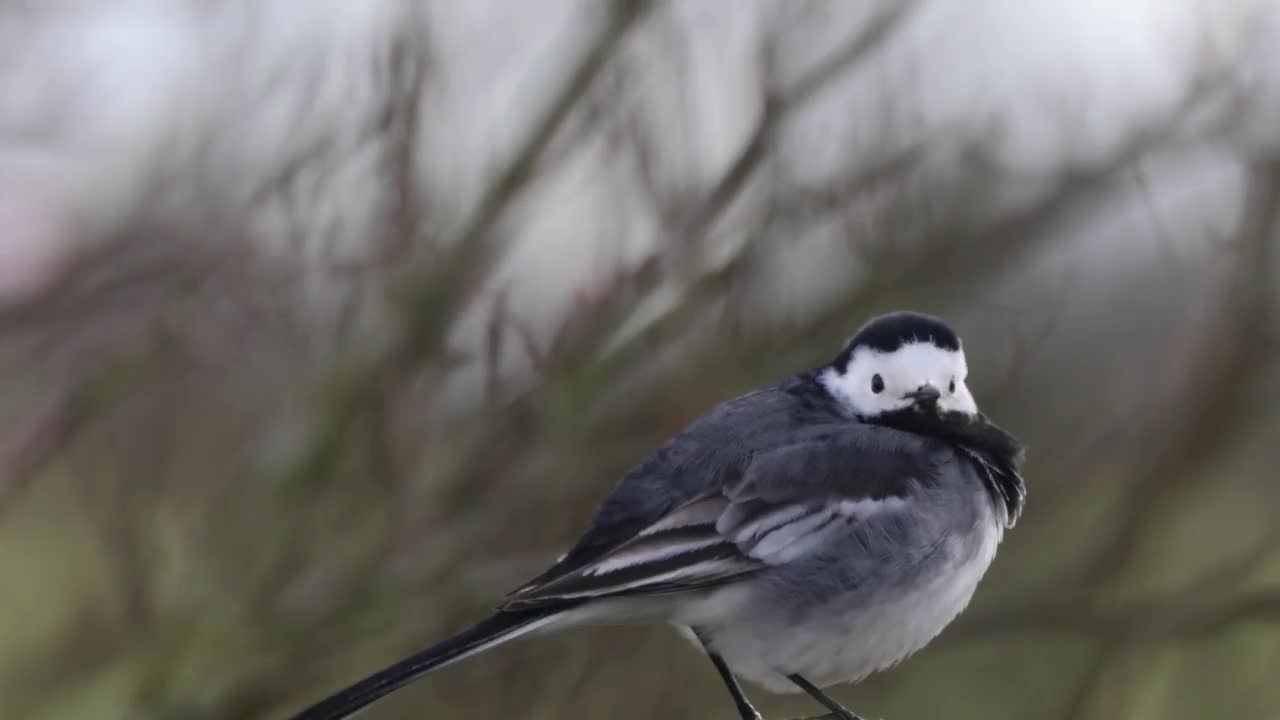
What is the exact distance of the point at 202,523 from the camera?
13.2 feet

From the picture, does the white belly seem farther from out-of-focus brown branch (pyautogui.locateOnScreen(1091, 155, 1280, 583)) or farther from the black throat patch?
out-of-focus brown branch (pyautogui.locateOnScreen(1091, 155, 1280, 583))

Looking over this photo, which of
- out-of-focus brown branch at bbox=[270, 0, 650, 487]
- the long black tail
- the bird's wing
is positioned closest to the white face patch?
the bird's wing

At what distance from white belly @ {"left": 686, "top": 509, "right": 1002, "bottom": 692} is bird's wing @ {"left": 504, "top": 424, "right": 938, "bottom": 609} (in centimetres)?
13

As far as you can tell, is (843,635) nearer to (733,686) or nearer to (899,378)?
(733,686)

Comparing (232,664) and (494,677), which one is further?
(494,677)

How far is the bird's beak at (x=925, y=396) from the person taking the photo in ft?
12.3

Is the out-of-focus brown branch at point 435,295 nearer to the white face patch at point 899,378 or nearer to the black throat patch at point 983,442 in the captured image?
the white face patch at point 899,378

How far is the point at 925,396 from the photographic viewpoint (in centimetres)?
376

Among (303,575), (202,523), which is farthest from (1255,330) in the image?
(202,523)

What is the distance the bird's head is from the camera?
366cm

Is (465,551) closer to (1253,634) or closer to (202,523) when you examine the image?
(202,523)

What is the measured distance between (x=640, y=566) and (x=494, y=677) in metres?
1.06

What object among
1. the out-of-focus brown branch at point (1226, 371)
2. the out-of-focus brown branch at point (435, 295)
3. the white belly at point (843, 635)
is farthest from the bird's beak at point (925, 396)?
the out-of-focus brown branch at point (435, 295)

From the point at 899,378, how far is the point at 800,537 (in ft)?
1.57
